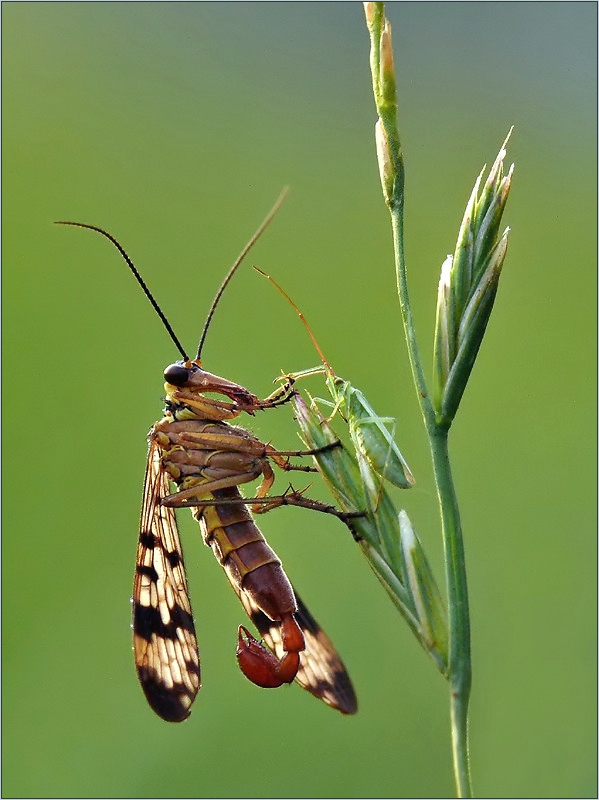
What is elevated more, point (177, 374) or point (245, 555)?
point (177, 374)

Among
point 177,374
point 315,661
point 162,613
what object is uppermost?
point 177,374

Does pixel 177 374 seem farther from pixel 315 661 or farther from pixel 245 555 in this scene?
pixel 315 661

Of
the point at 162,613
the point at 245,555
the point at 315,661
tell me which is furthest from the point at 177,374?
the point at 315,661

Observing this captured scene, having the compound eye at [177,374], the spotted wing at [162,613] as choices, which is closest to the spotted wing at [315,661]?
the spotted wing at [162,613]

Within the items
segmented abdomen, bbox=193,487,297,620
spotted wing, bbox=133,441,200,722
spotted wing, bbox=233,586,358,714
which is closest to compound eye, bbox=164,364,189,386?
spotted wing, bbox=133,441,200,722

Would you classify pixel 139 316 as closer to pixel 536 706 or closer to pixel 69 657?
pixel 69 657

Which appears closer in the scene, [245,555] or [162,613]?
[245,555]

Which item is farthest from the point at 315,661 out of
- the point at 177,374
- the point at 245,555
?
the point at 177,374

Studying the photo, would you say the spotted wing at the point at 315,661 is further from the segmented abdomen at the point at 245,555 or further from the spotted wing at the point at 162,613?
the spotted wing at the point at 162,613
